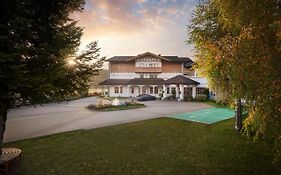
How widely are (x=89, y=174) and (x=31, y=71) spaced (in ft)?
14.9

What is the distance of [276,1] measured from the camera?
21.9 feet

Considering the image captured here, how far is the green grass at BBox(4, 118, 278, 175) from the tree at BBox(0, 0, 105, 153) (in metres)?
3.12

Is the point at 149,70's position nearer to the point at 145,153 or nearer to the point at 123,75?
the point at 123,75

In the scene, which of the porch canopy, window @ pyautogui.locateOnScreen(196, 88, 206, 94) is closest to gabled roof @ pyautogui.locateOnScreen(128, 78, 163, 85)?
the porch canopy

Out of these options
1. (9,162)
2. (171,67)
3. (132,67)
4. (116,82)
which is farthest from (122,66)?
(9,162)

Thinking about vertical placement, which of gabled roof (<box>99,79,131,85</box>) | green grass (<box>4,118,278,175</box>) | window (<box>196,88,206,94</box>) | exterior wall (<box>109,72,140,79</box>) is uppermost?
exterior wall (<box>109,72,140,79</box>)

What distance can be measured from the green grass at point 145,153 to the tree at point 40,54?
3122 mm

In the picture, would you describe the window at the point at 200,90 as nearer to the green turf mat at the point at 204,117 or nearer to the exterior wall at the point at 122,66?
the exterior wall at the point at 122,66

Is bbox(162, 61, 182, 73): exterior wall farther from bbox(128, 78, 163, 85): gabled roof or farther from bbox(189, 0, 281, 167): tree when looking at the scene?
bbox(189, 0, 281, 167): tree

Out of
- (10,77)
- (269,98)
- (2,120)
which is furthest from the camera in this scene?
(2,120)

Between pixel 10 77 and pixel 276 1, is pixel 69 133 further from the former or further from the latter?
pixel 276 1

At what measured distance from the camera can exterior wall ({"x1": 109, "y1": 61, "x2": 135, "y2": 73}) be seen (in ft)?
188

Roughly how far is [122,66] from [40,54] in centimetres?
4988

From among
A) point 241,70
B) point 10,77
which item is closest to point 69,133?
point 10,77
